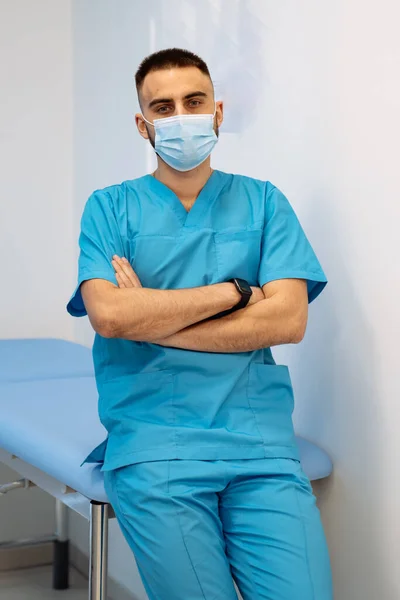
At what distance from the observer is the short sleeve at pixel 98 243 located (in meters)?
1.63

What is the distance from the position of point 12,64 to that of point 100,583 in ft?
7.15

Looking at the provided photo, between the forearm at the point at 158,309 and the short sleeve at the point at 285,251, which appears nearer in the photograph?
the forearm at the point at 158,309

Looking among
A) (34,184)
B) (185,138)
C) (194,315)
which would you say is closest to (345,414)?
(194,315)

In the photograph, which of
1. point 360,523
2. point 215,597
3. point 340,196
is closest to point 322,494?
point 360,523

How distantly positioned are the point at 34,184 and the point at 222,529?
2.07m

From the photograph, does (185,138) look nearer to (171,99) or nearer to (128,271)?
(171,99)

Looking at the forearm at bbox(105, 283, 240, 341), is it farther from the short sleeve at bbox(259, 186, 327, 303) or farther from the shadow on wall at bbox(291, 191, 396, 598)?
the shadow on wall at bbox(291, 191, 396, 598)

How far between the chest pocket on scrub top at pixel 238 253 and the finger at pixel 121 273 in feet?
0.62

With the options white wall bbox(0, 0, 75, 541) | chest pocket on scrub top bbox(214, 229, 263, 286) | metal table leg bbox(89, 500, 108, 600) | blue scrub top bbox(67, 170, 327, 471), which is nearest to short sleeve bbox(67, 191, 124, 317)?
blue scrub top bbox(67, 170, 327, 471)

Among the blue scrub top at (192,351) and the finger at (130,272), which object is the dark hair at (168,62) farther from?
the finger at (130,272)

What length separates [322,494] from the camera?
6.24 feet

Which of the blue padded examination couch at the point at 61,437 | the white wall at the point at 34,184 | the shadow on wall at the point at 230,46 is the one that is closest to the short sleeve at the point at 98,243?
the blue padded examination couch at the point at 61,437

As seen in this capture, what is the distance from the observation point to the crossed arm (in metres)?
1.53

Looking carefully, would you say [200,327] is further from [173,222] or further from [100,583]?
[100,583]
